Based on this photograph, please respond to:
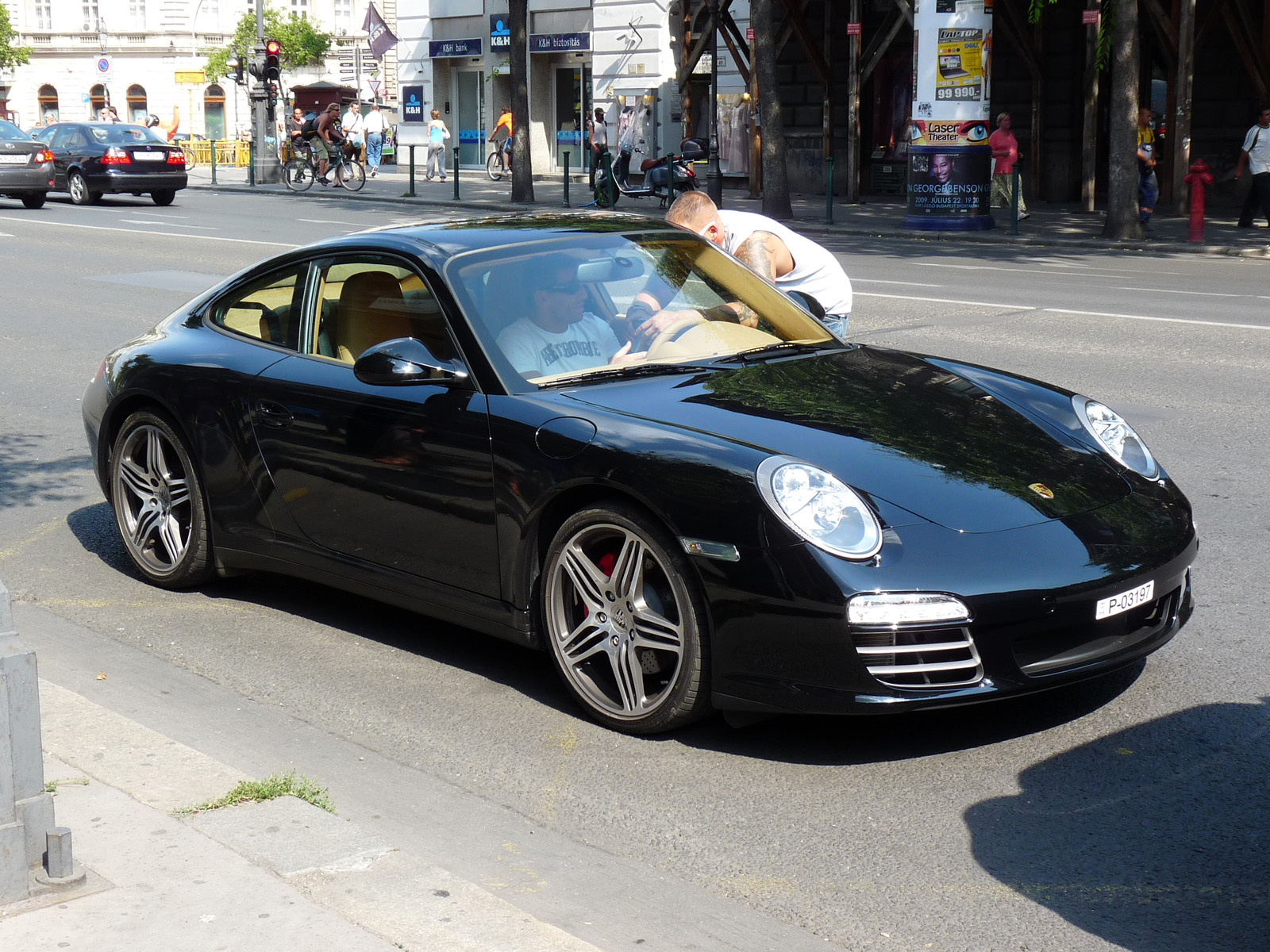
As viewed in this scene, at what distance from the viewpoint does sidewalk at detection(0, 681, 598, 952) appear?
2.94 metres

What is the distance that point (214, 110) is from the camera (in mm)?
90000

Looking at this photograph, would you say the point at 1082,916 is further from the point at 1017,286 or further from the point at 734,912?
the point at 1017,286

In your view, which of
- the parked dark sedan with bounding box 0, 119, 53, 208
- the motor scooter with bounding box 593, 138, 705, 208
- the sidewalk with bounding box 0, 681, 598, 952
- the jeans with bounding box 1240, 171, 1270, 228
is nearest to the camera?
the sidewalk with bounding box 0, 681, 598, 952

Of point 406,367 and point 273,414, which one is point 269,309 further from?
point 406,367

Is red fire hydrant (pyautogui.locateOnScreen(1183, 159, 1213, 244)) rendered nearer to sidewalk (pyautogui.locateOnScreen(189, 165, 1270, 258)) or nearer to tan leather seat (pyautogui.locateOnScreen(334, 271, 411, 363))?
sidewalk (pyautogui.locateOnScreen(189, 165, 1270, 258))

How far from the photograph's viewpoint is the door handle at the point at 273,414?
17.2 feet

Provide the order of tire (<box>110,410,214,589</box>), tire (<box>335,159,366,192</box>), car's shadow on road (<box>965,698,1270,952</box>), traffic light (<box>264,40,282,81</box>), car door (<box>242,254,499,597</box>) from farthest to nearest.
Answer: traffic light (<box>264,40,282,81</box>) → tire (<box>335,159,366,192</box>) → tire (<box>110,410,214,589</box>) → car door (<box>242,254,499,597</box>) → car's shadow on road (<box>965,698,1270,952</box>)

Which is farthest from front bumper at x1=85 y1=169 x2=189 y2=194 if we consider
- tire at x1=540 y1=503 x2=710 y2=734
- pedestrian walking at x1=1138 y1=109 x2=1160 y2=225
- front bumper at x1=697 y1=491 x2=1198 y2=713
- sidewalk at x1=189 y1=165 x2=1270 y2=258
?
front bumper at x1=697 y1=491 x2=1198 y2=713

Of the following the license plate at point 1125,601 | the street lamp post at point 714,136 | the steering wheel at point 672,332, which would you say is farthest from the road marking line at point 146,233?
the license plate at point 1125,601

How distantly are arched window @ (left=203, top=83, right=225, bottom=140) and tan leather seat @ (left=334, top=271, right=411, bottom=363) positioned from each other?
88.7 m

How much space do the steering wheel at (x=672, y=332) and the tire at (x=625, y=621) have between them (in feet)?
2.76

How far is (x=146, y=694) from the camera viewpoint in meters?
4.80

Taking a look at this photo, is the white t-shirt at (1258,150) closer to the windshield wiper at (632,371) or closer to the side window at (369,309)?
the windshield wiper at (632,371)

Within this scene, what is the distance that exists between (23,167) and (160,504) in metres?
25.5
